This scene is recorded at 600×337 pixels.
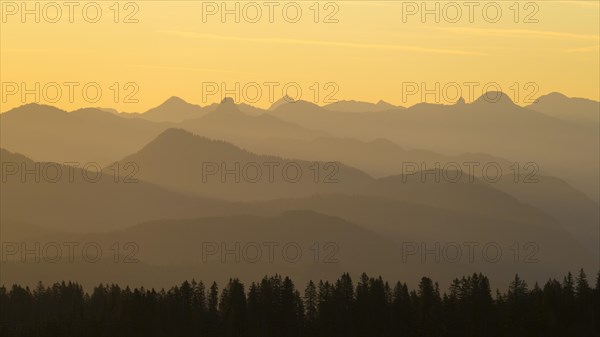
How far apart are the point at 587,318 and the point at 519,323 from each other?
39.9 ft

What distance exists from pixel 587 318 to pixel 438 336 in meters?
22.9

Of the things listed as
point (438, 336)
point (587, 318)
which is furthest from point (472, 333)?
point (587, 318)

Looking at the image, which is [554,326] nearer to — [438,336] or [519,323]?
[519,323]


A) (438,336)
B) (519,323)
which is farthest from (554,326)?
(438,336)

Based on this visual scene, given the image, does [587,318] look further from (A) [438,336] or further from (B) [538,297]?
(A) [438,336]

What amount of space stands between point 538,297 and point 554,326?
20.6 ft

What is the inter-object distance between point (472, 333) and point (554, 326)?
499 inches

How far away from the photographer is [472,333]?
7830 inches

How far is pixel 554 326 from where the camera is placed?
193875mm

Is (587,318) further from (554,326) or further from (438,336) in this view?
(438,336)

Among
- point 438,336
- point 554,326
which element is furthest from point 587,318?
point 438,336

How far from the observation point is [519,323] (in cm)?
19475

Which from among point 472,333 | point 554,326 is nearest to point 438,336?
point 472,333
